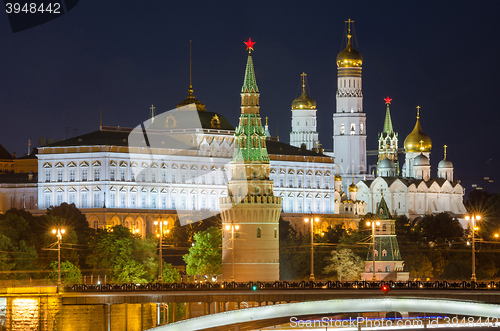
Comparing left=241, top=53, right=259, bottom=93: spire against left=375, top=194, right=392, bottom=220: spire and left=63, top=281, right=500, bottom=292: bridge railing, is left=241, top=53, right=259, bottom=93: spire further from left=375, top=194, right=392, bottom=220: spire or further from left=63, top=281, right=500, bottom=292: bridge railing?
left=63, top=281, right=500, bottom=292: bridge railing

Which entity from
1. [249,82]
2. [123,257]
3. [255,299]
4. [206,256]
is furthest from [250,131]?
[255,299]

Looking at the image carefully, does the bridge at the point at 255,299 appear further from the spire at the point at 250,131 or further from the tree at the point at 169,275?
the tree at the point at 169,275

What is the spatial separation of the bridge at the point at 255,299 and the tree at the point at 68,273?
22.7 metres

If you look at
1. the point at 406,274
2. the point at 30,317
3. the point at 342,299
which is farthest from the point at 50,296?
the point at 406,274

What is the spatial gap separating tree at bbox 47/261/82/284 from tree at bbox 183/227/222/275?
16.6 meters

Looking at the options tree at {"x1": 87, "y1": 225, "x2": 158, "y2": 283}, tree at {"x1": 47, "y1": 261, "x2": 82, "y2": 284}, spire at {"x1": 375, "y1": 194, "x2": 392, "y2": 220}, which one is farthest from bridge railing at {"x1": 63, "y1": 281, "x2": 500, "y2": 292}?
spire at {"x1": 375, "y1": 194, "x2": 392, "y2": 220}

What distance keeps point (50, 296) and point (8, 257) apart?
41024 mm

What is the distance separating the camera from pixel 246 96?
165 metres

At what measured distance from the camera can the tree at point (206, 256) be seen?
180250 millimetres

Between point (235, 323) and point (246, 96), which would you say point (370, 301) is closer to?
point (235, 323)

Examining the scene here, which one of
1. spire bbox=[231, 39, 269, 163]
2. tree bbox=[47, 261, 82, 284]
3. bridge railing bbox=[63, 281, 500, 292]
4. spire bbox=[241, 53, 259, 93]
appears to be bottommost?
bridge railing bbox=[63, 281, 500, 292]

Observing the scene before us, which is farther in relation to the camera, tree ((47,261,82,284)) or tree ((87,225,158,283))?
tree ((87,225,158,283))

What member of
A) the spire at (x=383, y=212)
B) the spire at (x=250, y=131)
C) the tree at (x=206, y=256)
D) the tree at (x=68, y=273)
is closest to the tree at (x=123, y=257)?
the tree at (x=206, y=256)

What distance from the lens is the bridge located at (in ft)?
385
